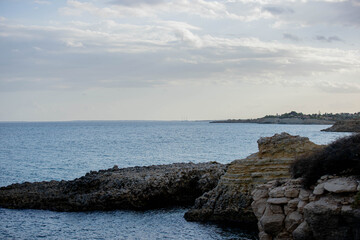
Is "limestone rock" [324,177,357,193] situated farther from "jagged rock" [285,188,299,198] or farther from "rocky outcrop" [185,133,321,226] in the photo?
"rocky outcrop" [185,133,321,226]

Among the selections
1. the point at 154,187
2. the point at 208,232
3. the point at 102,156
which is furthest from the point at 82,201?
the point at 102,156

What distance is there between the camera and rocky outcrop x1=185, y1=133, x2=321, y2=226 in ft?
66.2

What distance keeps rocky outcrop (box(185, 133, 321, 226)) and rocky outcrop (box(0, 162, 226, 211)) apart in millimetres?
→ 4479

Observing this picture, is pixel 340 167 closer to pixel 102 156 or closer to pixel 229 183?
pixel 229 183

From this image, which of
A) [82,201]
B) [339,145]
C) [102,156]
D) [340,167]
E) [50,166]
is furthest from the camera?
[102,156]

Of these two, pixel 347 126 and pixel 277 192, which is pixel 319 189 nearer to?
pixel 277 192

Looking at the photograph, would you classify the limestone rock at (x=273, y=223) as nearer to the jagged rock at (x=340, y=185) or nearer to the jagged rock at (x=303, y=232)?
the jagged rock at (x=303, y=232)

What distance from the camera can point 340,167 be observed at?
14.2 meters

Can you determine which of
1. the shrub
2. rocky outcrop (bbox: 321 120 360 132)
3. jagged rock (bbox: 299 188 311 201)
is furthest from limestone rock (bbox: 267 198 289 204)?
rocky outcrop (bbox: 321 120 360 132)

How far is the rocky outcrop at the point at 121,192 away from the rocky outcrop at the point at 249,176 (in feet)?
14.7

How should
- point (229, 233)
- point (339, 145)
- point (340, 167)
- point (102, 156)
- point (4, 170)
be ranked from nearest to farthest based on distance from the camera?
point (340, 167) < point (339, 145) < point (229, 233) < point (4, 170) < point (102, 156)

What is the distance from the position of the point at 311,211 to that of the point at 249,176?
25.8 feet

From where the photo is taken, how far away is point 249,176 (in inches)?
827

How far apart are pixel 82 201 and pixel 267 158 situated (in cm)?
1178
